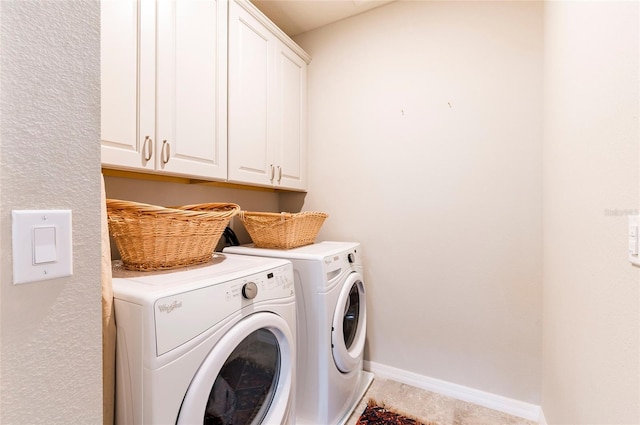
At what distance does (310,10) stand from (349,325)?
2.15 m

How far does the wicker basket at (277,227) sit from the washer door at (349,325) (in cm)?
39

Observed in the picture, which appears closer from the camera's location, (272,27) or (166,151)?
(166,151)

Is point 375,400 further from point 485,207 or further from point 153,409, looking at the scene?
point 153,409

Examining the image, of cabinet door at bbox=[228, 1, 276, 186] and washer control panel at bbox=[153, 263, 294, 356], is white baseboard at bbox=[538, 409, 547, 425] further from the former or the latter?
cabinet door at bbox=[228, 1, 276, 186]

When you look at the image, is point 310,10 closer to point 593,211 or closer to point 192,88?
point 192,88

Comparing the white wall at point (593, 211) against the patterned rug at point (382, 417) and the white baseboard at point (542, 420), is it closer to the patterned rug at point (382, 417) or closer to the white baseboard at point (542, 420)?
the white baseboard at point (542, 420)

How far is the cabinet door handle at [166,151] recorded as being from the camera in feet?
4.32

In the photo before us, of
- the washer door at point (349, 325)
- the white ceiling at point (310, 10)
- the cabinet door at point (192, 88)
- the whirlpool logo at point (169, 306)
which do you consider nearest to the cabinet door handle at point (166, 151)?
the cabinet door at point (192, 88)

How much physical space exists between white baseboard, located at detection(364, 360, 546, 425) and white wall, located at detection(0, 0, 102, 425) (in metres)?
1.90

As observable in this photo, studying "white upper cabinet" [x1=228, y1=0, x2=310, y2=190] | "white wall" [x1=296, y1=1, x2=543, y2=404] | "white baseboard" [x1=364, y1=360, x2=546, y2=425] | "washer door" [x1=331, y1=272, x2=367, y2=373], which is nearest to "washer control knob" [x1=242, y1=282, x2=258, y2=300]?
"washer door" [x1=331, y1=272, x2=367, y2=373]

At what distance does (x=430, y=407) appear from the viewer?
5.75 ft

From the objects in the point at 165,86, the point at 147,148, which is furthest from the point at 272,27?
the point at 147,148

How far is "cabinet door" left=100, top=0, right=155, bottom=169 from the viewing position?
3.62ft

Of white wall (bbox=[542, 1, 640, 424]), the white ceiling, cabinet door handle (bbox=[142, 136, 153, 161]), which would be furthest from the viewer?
the white ceiling
